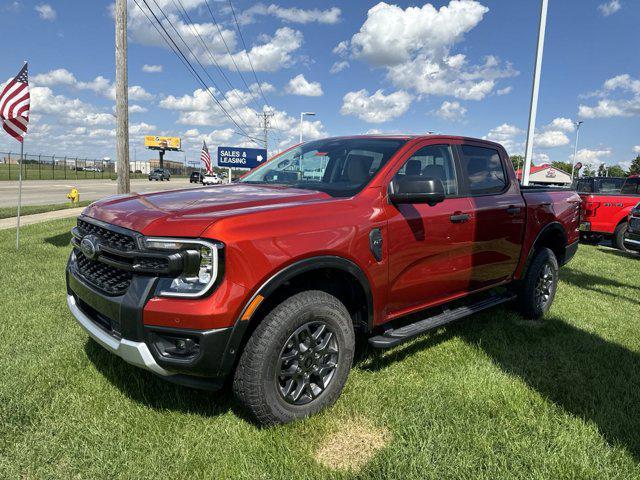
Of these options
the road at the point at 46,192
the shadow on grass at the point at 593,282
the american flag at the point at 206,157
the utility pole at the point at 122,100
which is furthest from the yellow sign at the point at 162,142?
the shadow on grass at the point at 593,282

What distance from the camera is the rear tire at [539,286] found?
4.78m

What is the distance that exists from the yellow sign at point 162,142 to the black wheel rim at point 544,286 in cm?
9535

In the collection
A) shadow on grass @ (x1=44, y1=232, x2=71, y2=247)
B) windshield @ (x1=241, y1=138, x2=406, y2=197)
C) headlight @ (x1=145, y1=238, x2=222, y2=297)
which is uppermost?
windshield @ (x1=241, y1=138, x2=406, y2=197)

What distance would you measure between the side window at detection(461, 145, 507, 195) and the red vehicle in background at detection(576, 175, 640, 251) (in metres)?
7.45

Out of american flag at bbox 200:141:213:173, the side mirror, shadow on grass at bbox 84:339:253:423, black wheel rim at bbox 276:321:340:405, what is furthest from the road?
black wheel rim at bbox 276:321:340:405

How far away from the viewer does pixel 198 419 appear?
9.21 ft

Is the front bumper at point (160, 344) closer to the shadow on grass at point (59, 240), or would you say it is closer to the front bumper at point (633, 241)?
the front bumper at point (633, 241)

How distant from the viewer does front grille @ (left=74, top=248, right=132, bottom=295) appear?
2578mm

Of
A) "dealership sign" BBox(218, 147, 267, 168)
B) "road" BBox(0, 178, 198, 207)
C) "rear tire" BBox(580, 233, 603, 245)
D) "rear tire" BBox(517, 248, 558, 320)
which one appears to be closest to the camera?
"rear tire" BBox(517, 248, 558, 320)

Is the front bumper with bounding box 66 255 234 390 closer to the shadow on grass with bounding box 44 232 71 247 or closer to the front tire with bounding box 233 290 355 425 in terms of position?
the front tire with bounding box 233 290 355 425

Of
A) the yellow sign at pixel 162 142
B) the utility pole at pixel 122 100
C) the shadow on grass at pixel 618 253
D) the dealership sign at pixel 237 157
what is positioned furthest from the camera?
the yellow sign at pixel 162 142

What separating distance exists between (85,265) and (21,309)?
229cm

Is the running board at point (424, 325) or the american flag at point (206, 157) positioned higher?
the american flag at point (206, 157)

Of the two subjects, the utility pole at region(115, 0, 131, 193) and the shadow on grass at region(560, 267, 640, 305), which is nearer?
the shadow on grass at region(560, 267, 640, 305)
